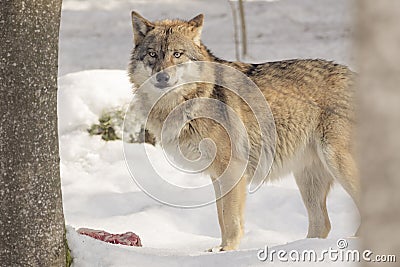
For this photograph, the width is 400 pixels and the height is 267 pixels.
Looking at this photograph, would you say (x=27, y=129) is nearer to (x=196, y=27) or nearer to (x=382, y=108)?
(x=382, y=108)

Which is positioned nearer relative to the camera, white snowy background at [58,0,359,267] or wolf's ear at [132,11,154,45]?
white snowy background at [58,0,359,267]

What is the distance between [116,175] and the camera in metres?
7.82

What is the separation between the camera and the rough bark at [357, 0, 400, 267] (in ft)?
5.42

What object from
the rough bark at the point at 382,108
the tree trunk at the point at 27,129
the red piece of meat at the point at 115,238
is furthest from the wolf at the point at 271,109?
the rough bark at the point at 382,108

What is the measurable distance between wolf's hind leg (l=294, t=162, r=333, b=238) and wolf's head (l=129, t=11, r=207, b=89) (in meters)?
1.18

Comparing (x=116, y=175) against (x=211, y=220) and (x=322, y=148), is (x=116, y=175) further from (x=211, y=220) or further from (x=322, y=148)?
(x=322, y=148)

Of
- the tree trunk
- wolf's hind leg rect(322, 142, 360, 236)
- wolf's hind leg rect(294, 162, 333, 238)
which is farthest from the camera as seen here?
wolf's hind leg rect(294, 162, 333, 238)

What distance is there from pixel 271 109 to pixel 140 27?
1.13m

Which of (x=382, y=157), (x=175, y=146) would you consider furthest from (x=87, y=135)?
(x=382, y=157)

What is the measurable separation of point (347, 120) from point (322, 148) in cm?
27

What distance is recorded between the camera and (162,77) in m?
5.83

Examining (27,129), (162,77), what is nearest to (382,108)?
(27,129)

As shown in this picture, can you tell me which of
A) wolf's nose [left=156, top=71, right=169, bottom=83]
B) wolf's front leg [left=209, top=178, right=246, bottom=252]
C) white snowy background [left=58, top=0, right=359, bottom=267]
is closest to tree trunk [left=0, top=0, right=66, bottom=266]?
white snowy background [left=58, top=0, right=359, bottom=267]

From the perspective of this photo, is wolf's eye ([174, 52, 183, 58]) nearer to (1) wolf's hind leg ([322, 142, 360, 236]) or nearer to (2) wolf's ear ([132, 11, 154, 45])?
(2) wolf's ear ([132, 11, 154, 45])
